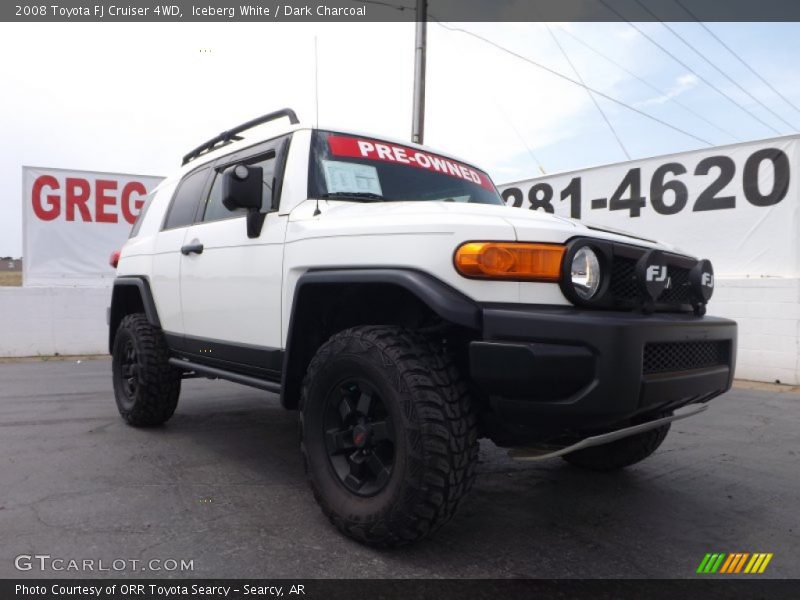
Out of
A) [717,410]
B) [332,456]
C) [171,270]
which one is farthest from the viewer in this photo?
[717,410]

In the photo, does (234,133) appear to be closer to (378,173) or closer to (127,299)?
(378,173)

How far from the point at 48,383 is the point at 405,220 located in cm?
648

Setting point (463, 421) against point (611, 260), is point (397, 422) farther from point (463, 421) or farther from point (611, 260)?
point (611, 260)

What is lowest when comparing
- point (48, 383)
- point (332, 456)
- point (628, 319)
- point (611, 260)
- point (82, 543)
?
point (48, 383)

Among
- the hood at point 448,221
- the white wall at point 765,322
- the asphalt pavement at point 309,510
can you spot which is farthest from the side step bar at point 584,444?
the white wall at point 765,322

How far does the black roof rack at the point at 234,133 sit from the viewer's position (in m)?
3.61

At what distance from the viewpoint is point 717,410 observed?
5852mm

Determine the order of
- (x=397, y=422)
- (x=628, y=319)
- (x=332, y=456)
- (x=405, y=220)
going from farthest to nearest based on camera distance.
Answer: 1. (x=332, y=456)
2. (x=405, y=220)
3. (x=397, y=422)
4. (x=628, y=319)

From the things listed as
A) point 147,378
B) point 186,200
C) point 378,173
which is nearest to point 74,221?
point 186,200

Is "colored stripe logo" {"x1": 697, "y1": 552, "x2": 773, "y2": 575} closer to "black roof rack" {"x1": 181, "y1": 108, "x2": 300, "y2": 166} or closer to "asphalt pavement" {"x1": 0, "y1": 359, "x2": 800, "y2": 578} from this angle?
"asphalt pavement" {"x1": 0, "y1": 359, "x2": 800, "y2": 578}

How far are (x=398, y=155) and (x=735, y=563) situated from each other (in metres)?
2.66

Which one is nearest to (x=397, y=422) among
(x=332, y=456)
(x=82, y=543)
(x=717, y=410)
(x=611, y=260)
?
(x=332, y=456)

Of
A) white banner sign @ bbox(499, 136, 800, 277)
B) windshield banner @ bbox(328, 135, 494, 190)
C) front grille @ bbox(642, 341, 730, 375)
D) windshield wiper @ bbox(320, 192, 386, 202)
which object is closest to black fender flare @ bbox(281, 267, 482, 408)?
windshield wiper @ bbox(320, 192, 386, 202)

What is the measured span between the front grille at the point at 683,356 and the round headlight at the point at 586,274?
293 mm
